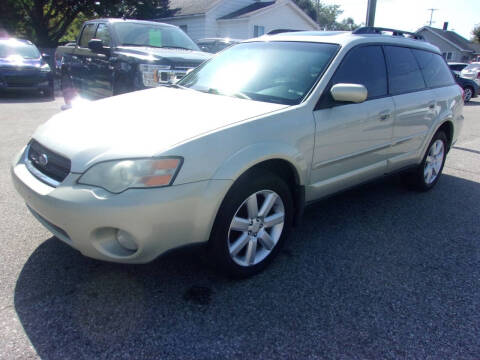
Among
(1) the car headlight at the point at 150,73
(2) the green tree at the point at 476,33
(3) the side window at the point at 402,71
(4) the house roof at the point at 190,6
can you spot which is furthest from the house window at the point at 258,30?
(2) the green tree at the point at 476,33

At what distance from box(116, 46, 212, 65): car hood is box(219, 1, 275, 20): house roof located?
17908 millimetres

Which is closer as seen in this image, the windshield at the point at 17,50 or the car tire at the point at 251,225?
the car tire at the point at 251,225

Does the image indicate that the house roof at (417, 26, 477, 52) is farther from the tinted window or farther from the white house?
the tinted window

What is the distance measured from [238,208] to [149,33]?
19.3 ft

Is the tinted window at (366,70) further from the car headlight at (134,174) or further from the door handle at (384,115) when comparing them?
the car headlight at (134,174)

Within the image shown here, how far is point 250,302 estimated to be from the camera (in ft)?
8.55

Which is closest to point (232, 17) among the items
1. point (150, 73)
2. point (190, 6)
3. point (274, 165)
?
point (190, 6)

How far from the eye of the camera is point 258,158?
2.63 meters

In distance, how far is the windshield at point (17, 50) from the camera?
1188cm

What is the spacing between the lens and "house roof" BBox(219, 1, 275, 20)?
78.9ft

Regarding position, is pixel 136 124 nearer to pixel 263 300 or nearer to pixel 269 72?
pixel 269 72

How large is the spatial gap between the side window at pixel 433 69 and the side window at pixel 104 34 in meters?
5.13

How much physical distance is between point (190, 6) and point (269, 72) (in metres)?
24.7

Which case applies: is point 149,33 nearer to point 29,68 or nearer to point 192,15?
point 29,68
